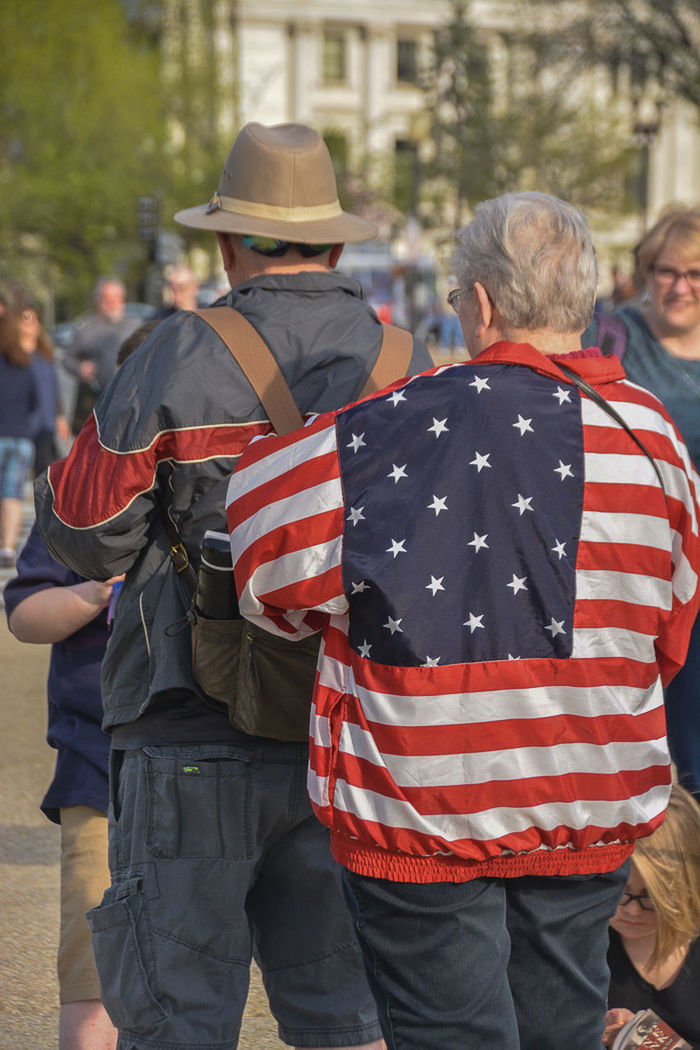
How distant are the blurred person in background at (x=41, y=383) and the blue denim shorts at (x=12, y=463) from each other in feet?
0.54

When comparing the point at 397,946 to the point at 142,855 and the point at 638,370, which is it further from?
the point at 638,370

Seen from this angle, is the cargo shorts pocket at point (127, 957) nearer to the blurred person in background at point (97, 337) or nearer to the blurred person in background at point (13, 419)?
the blurred person in background at point (13, 419)

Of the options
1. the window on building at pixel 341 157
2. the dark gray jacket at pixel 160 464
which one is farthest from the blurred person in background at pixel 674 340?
the window on building at pixel 341 157

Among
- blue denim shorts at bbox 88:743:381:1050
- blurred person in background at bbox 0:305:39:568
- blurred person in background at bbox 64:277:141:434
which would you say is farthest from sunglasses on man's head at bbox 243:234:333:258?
blurred person in background at bbox 64:277:141:434

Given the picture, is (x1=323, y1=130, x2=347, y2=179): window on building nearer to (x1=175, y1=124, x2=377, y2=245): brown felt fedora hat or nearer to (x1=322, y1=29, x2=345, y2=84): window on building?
(x1=322, y1=29, x2=345, y2=84): window on building

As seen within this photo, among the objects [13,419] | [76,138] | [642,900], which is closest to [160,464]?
[642,900]

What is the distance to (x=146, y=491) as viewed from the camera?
2.61 metres

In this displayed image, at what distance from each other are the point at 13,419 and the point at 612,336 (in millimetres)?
8074

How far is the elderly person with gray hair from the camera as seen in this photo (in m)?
2.18

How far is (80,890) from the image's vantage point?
308 centimetres

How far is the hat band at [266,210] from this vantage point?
9.36ft

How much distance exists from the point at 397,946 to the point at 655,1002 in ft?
3.84

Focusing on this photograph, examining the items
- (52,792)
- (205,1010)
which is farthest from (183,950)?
(52,792)

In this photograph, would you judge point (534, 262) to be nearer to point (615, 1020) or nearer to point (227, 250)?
point (227, 250)
